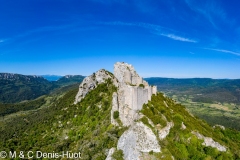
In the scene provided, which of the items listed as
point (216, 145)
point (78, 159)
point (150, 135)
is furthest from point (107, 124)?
point (216, 145)

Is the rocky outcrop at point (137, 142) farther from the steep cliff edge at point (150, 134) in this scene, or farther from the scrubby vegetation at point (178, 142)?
the scrubby vegetation at point (178, 142)

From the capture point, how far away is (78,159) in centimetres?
6531

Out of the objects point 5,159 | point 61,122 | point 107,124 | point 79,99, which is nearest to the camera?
point 107,124

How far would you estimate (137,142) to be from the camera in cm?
4909

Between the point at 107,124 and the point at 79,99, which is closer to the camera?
the point at 107,124

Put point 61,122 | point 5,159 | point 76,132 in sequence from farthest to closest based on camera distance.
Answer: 1. point 61,122
2. point 76,132
3. point 5,159

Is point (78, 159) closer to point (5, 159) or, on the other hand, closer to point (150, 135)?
point (150, 135)

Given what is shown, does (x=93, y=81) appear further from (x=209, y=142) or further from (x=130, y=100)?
(x=209, y=142)

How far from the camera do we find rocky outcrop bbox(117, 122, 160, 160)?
158ft

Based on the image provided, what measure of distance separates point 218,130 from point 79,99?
7425 cm

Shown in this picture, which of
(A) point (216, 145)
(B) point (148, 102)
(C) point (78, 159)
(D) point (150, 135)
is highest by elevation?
(B) point (148, 102)

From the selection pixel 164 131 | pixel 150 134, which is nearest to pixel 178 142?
pixel 164 131

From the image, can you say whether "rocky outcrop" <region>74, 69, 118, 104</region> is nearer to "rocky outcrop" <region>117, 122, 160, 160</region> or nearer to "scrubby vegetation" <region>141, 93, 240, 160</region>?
"scrubby vegetation" <region>141, 93, 240, 160</region>

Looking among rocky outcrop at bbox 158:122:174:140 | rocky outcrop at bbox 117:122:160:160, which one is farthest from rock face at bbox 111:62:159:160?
rocky outcrop at bbox 158:122:174:140
